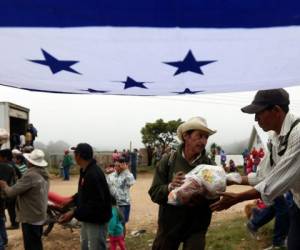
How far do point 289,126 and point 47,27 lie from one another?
1.57 m

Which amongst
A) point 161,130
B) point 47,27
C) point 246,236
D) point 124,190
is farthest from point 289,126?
point 161,130

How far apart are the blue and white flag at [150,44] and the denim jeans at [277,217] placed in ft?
14.8

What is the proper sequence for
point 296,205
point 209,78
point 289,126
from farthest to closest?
point 296,205, point 289,126, point 209,78

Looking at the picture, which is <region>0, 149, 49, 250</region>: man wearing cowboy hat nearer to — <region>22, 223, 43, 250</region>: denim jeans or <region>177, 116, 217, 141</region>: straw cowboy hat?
<region>22, 223, 43, 250</region>: denim jeans

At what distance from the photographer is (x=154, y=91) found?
2256 millimetres

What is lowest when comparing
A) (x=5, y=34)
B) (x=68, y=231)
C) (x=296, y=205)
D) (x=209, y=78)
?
(x=68, y=231)

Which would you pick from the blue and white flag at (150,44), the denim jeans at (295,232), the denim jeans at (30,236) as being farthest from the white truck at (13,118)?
the blue and white flag at (150,44)

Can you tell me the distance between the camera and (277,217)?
657cm

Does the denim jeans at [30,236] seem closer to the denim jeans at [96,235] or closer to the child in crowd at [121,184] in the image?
the denim jeans at [96,235]

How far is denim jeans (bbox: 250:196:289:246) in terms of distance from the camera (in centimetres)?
646
